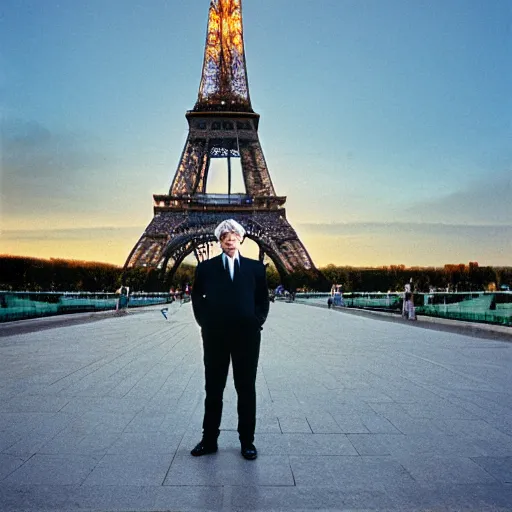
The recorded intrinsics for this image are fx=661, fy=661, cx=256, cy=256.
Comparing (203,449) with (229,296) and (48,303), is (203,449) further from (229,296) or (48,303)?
(48,303)

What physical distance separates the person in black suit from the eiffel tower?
47682mm

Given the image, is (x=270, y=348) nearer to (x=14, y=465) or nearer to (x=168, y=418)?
(x=168, y=418)

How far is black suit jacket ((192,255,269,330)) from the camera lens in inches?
165

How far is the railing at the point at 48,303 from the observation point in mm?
19186

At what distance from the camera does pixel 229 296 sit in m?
4.21

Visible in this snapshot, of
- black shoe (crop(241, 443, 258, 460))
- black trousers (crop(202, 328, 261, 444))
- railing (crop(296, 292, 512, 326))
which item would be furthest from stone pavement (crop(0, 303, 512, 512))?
railing (crop(296, 292, 512, 326))

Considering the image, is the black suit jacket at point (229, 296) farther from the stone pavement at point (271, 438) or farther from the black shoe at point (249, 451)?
the stone pavement at point (271, 438)

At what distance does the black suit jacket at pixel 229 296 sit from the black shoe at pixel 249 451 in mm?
756

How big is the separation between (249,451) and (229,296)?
0.99 m

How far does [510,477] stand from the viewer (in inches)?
149

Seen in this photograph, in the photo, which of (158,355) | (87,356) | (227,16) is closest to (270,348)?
(158,355)

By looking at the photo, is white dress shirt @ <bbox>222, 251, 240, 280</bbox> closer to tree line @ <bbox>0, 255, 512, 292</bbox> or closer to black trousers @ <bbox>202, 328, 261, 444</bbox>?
black trousers @ <bbox>202, 328, 261, 444</bbox>

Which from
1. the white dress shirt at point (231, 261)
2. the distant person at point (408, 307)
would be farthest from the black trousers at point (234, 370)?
the distant person at point (408, 307)

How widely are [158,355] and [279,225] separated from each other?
145ft
